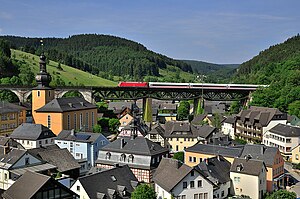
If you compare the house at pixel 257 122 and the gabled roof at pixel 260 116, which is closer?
the house at pixel 257 122

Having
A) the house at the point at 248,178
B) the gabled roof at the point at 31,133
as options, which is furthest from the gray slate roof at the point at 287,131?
the gabled roof at the point at 31,133

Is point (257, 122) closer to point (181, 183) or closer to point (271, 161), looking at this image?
point (271, 161)

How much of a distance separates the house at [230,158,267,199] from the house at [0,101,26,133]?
3699 cm

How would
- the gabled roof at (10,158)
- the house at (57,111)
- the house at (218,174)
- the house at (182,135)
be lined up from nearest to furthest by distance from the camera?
→ the gabled roof at (10,158)
the house at (218,174)
the house at (182,135)
the house at (57,111)

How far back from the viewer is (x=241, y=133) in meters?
69.5

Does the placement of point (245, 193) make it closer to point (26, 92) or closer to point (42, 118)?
point (42, 118)

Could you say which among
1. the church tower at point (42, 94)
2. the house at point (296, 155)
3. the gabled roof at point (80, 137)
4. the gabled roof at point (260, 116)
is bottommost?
the house at point (296, 155)

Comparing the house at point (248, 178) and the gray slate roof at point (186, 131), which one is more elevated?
the gray slate roof at point (186, 131)

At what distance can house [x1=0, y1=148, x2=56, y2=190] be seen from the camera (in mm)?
33875

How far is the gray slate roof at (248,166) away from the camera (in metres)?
37.8

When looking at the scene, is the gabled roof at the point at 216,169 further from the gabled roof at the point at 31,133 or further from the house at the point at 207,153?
the gabled roof at the point at 31,133

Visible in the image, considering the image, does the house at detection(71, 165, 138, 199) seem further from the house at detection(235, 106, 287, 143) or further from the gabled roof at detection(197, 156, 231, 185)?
the house at detection(235, 106, 287, 143)

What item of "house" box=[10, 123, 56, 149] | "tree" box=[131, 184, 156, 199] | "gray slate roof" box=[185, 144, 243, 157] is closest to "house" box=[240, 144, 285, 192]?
"gray slate roof" box=[185, 144, 243, 157]

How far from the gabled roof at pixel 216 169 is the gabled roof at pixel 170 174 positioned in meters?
3.44
